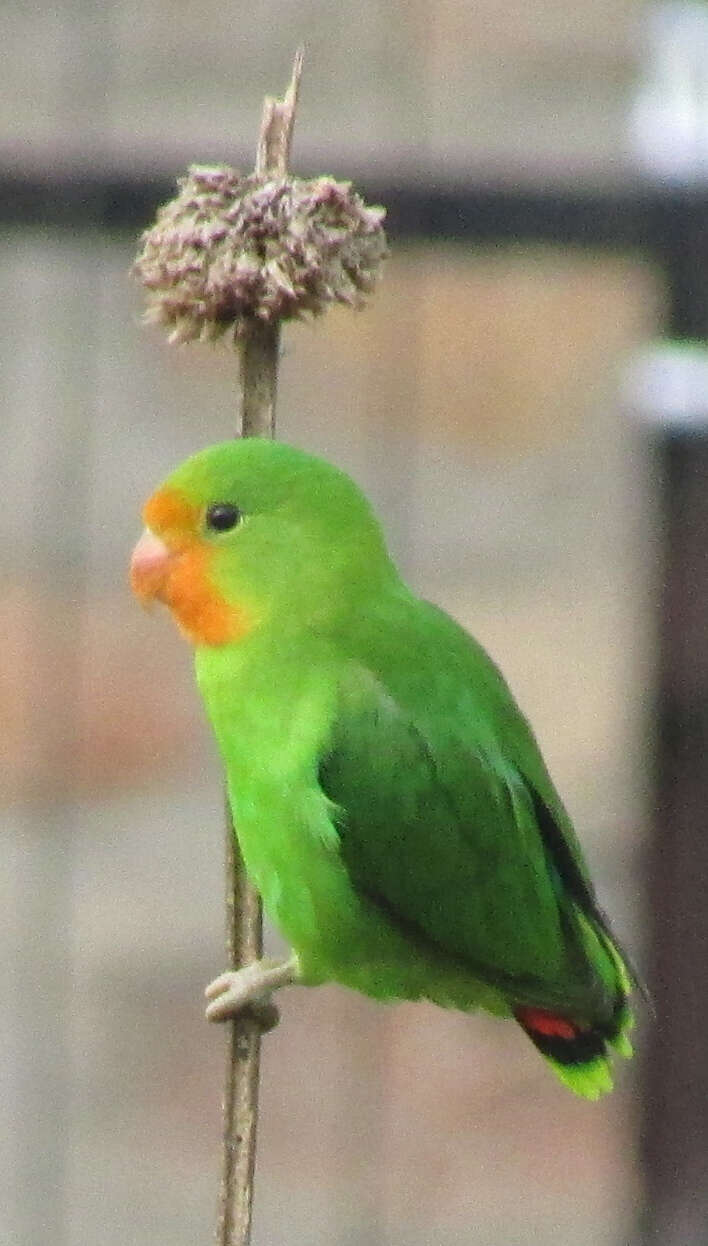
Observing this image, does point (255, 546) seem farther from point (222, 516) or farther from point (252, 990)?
point (252, 990)

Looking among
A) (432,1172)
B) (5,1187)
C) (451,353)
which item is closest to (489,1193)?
(432,1172)

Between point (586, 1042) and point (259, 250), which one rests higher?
point (259, 250)

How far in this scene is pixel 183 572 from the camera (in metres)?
0.63

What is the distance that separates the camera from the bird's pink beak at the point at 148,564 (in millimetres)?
619

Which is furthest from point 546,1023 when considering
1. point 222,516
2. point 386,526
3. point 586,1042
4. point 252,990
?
point 386,526

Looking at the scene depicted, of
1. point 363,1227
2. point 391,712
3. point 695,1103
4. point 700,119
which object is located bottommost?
point 363,1227

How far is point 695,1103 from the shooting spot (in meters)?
1.20

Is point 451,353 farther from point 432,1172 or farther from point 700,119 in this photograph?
point 432,1172

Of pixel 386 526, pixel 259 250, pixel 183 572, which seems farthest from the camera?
pixel 386 526

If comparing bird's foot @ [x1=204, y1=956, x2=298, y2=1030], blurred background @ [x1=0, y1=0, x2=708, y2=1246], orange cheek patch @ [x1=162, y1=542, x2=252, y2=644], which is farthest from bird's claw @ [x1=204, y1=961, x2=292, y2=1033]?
blurred background @ [x1=0, y1=0, x2=708, y2=1246]

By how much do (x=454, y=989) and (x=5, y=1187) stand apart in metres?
0.80

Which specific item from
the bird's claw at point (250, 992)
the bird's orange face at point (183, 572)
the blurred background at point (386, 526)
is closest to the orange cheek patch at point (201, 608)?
the bird's orange face at point (183, 572)

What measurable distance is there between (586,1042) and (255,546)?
8.4 inches

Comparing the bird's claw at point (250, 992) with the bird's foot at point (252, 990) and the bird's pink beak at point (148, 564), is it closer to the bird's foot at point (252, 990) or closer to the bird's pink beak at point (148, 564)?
the bird's foot at point (252, 990)
